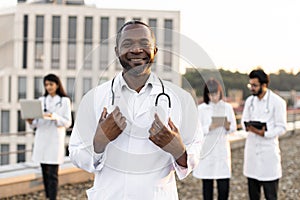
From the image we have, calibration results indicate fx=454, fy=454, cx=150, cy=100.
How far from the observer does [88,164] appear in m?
1.52

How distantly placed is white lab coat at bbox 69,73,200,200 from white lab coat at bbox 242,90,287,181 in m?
2.29

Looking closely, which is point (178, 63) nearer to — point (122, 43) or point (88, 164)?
point (122, 43)

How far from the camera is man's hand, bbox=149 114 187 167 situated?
1.37m

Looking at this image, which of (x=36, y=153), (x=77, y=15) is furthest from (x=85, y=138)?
(x=77, y=15)

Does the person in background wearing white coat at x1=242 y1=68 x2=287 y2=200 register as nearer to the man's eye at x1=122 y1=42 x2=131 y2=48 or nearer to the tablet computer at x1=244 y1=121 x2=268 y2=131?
the tablet computer at x1=244 y1=121 x2=268 y2=131

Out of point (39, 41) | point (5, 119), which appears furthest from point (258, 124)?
point (39, 41)

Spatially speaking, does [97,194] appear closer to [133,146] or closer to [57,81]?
[133,146]

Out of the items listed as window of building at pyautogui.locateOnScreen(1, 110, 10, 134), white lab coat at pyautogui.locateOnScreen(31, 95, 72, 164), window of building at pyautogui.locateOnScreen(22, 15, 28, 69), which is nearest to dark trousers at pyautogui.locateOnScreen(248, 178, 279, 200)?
white lab coat at pyautogui.locateOnScreen(31, 95, 72, 164)

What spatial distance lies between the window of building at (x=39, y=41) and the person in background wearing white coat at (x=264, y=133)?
3362 cm

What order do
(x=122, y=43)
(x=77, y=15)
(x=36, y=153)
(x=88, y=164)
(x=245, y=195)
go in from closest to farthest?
(x=122, y=43), (x=88, y=164), (x=36, y=153), (x=245, y=195), (x=77, y=15)

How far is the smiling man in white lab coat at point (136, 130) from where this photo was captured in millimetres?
1398

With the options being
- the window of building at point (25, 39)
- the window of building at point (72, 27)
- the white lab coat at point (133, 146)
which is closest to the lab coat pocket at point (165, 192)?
the white lab coat at point (133, 146)

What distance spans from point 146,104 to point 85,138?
0.82 feet

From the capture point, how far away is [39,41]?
132 feet
